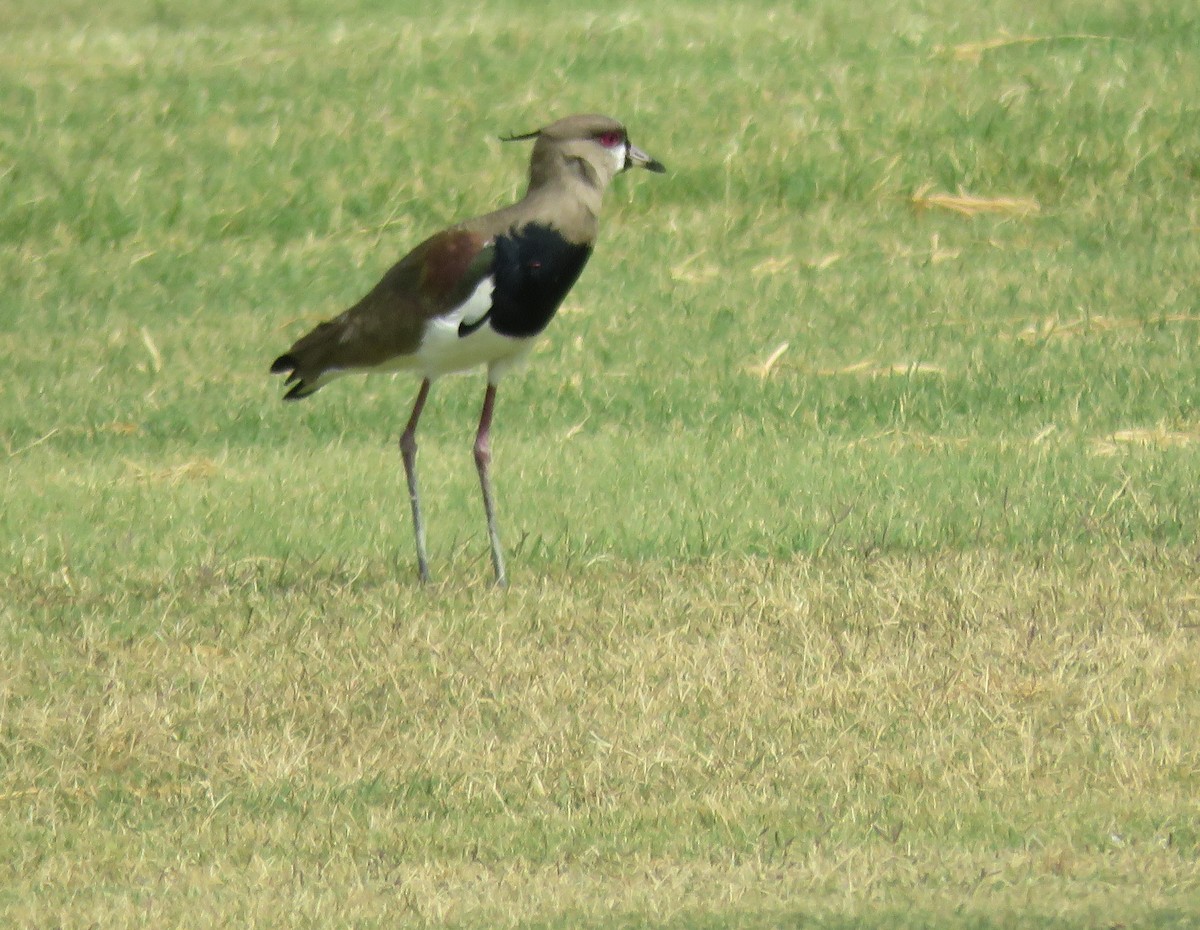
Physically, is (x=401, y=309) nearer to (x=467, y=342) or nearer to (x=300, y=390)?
(x=467, y=342)

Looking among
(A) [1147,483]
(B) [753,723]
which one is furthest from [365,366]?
(A) [1147,483]

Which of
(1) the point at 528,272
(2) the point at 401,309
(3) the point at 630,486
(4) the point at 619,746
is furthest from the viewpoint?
(3) the point at 630,486

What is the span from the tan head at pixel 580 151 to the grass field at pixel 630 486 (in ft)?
4.60

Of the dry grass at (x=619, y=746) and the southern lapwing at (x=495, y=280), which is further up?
the southern lapwing at (x=495, y=280)

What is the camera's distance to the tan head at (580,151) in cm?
813

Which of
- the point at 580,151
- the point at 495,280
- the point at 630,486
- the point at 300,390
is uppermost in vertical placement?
the point at 580,151

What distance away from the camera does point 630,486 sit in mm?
9492

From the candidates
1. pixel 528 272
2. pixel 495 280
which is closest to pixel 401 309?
pixel 495 280

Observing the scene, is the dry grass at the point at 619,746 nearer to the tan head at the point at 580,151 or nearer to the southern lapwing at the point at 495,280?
the southern lapwing at the point at 495,280

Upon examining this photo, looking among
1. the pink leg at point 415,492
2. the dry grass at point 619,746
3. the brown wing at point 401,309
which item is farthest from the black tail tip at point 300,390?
the dry grass at point 619,746

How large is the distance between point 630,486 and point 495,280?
1769 mm

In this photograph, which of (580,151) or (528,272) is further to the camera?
(580,151)

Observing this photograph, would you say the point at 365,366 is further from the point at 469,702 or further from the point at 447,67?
the point at 447,67

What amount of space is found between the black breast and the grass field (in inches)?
37.8
